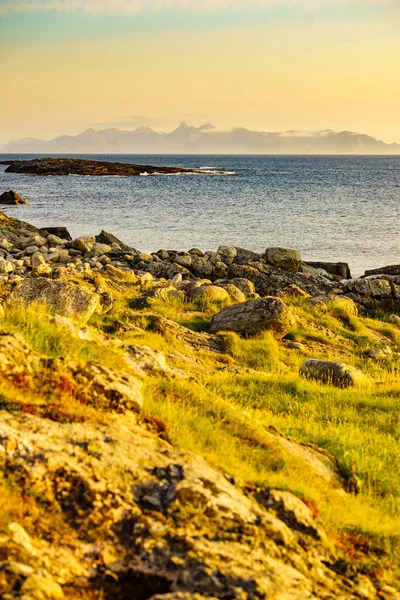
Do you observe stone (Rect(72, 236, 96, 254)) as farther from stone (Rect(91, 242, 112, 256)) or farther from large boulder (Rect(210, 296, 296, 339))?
large boulder (Rect(210, 296, 296, 339))

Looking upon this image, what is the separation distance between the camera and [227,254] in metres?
41.2

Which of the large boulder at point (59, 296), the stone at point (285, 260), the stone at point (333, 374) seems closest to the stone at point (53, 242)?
the stone at point (285, 260)

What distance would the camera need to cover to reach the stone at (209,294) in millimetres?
23922

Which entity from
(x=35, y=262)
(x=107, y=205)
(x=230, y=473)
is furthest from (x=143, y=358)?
(x=107, y=205)

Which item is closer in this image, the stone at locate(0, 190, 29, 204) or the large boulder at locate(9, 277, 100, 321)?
the large boulder at locate(9, 277, 100, 321)

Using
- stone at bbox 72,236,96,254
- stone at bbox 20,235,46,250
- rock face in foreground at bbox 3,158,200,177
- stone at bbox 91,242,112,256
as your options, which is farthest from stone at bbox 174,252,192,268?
rock face in foreground at bbox 3,158,200,177

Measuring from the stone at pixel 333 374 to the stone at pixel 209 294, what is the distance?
771cm

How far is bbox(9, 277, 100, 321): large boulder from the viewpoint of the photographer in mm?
16078

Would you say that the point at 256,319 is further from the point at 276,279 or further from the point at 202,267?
the point at 202,267

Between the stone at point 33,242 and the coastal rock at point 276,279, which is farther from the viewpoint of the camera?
the stone at point 33,242

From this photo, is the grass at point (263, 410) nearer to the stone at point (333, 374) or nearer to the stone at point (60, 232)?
the stone at point (333, 374)

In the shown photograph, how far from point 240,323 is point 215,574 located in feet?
50.9

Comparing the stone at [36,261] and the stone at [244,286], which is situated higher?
the stone at [36,261]

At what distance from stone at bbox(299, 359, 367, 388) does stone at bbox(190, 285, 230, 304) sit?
25.3 ft
